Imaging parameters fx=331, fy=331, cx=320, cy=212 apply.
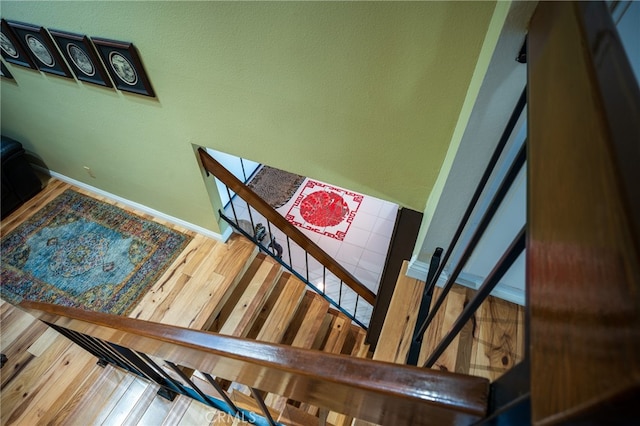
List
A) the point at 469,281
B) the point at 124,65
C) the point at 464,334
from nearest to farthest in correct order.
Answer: the point at 464,334, the point at 469,281, the point at 124,65

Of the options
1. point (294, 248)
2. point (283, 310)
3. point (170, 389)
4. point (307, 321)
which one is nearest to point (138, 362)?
point (170, 389)

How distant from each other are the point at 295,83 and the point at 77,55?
1.42 m

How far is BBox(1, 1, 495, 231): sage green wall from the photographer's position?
1.17 meters

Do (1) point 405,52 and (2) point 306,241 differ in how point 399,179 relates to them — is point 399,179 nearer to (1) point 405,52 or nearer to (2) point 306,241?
(1) point 405,52

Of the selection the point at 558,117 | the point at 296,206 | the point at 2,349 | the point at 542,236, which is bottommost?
the point at 2,349

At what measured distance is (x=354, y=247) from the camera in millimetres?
4555

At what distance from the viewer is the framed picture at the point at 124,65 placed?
172cm

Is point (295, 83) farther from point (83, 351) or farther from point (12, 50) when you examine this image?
point (83, 351)

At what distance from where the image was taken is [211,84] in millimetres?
1688

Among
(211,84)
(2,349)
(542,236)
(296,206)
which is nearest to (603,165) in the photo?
(542,236)

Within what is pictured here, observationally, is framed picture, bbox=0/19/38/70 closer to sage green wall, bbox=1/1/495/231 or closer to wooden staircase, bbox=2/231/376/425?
sage green wall, bbox=1/1/495/231

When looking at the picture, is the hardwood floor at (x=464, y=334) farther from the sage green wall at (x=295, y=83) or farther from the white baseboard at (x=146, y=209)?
the white baseboard at (x=146, y=209)

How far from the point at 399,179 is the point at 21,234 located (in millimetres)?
3619

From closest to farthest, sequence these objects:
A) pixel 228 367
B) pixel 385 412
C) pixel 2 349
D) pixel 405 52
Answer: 1. pixel 385 412
2. pixel 228 367
3. pixel 405 52
4. pixel 2 349
